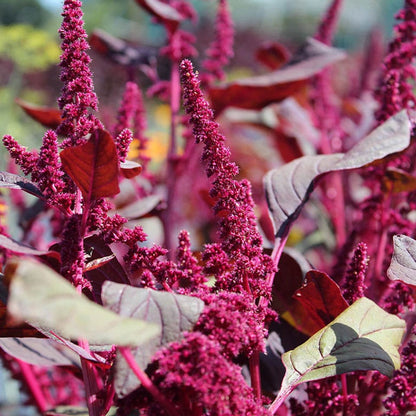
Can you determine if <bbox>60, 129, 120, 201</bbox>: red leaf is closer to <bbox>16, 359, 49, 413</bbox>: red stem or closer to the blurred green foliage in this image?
<bbox>16, 359, 49, 413</bbox>: red stem

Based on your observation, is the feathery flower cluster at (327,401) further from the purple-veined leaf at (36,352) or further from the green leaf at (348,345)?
the purple-veined leaf at (36,352)

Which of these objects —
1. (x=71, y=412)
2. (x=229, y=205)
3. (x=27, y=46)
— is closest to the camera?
(x=229, y=205)

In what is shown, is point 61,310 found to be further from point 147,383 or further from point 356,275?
point 356,275

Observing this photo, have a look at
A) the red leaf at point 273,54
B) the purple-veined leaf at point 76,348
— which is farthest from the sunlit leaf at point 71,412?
the red leaf at point 273,54

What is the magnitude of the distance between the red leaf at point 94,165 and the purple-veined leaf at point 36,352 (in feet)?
0.77

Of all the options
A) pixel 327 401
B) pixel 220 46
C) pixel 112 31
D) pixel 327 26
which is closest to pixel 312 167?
pixel 327 401

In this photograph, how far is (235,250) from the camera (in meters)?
0.55

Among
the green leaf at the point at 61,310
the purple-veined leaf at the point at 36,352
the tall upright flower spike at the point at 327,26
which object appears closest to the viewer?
the green leaf at the point at 61,310

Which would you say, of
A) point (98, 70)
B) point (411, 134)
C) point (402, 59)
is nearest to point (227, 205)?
point (411, 134)

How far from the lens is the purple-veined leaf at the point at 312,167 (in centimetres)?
72

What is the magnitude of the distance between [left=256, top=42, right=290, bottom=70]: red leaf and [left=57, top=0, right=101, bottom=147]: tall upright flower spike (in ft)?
3.62

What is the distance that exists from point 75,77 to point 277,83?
628 mm

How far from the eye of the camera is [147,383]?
44 centimetres

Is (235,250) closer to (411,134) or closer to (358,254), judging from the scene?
(358,254)
